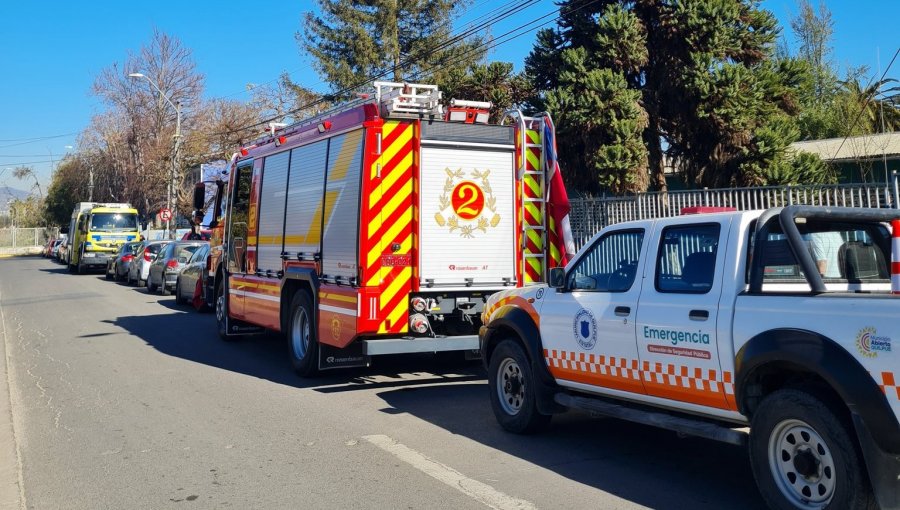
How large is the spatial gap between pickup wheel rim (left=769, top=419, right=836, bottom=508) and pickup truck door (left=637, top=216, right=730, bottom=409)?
436 mm

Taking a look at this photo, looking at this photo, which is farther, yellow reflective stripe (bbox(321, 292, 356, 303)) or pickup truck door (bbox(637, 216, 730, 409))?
yellow reflective stripe (bbox(321, 292, 356, 303))

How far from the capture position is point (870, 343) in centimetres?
414

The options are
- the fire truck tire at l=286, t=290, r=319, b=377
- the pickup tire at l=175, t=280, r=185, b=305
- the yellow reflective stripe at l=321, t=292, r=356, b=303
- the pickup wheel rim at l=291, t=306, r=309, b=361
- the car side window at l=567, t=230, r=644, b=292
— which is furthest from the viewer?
the pickup tire at l=175, t=280, r=185, b=305

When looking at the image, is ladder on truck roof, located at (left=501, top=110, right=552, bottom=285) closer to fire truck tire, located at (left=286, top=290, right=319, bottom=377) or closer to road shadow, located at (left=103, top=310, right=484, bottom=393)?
road shadow, located at (left=103, top=310, right=484, bottom=393)

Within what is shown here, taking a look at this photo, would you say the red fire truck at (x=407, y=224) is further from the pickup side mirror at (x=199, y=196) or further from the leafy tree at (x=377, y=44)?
the leafy tree at (x=377, y=44)

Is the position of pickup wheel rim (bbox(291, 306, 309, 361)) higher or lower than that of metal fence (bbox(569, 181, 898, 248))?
lower

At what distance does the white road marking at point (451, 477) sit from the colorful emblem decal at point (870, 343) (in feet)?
7.23

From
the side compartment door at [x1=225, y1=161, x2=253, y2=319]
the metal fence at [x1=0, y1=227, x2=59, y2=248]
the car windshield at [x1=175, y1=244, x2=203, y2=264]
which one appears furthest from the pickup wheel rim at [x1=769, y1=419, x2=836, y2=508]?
the metal fence at [x1=0, y1=227, x2=59, y2=248]

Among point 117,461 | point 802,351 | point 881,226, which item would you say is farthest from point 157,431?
point 881,226

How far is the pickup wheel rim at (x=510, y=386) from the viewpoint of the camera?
7094 millimetres

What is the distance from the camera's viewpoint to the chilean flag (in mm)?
9742

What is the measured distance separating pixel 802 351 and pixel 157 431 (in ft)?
19.0

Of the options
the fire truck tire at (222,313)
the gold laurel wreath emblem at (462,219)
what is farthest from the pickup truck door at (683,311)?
the fire truck tire at (222,313)

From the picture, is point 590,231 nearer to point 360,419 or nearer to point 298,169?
point 298,169
